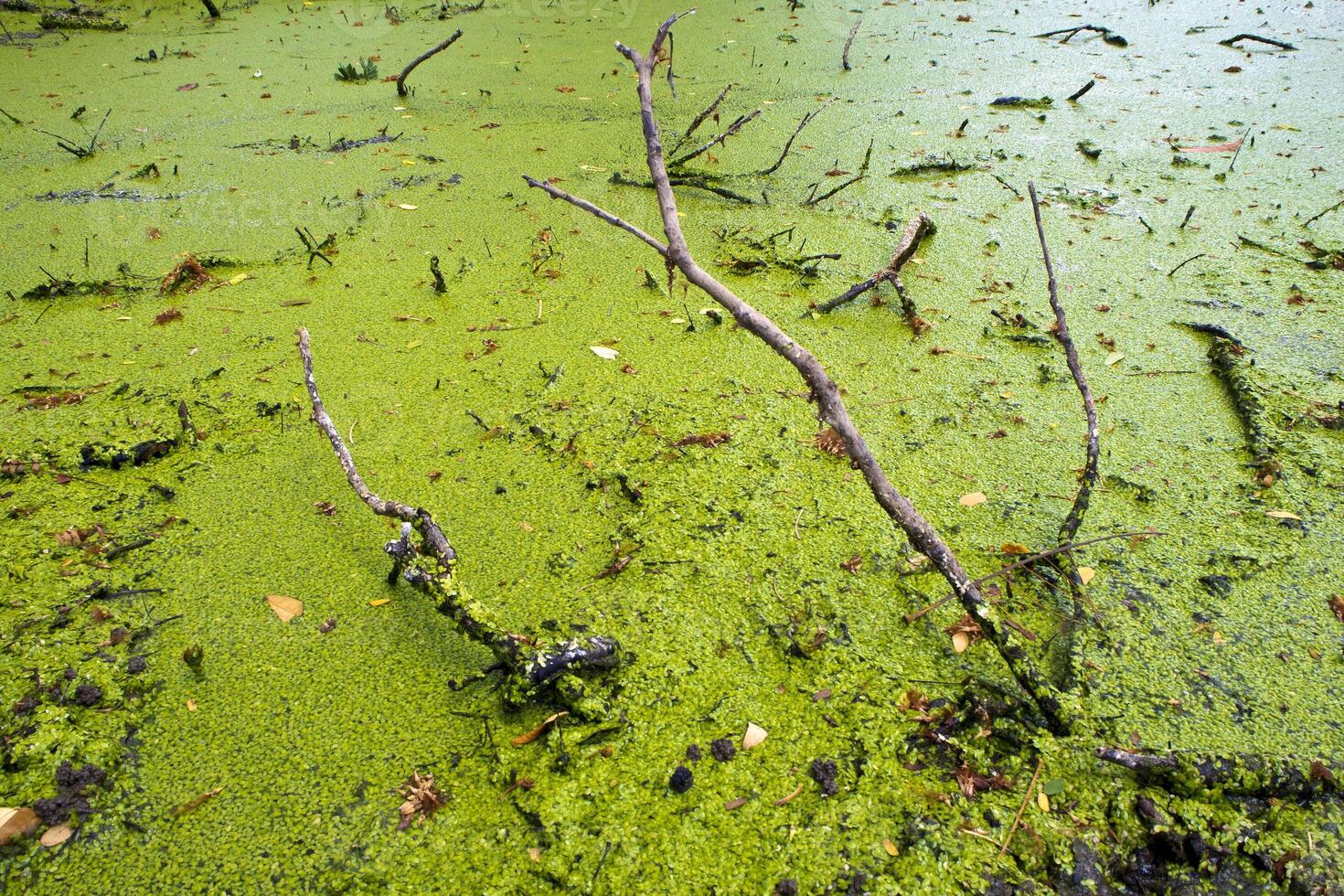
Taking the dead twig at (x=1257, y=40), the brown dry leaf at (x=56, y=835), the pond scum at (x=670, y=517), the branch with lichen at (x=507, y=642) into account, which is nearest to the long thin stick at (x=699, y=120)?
the pond scum at (x=670, y=517)

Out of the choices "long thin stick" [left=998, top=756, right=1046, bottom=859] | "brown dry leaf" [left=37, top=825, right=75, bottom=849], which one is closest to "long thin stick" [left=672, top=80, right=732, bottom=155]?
"long thin stick" [left=998, top=756, right=1046, bottom=859]

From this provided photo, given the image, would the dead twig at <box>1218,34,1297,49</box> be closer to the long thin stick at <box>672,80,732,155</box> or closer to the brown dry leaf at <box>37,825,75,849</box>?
the long thin stick at <box>672,80,732,155</box>

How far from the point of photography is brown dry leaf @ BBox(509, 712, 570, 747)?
3.20 ft

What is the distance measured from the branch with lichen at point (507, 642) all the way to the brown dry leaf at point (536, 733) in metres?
0.02

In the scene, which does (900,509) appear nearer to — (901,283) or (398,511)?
(398,511)

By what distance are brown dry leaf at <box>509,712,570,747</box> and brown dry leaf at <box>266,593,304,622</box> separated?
0.46 m

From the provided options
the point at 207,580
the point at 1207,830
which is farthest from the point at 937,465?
the point at 207,580

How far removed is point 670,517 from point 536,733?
1.56 ft

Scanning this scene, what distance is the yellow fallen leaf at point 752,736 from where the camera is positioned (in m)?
0.97

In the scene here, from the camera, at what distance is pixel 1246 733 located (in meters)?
0.98

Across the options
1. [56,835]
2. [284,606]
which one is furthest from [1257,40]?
[56,835]

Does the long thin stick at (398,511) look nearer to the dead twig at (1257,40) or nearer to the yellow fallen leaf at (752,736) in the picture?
the yellow fallen leaf at (752,736)

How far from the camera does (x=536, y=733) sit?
38.7 inches

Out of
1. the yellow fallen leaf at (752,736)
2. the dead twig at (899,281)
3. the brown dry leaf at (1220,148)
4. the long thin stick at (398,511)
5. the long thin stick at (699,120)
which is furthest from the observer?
the brown dry leaf at (1220,148)
